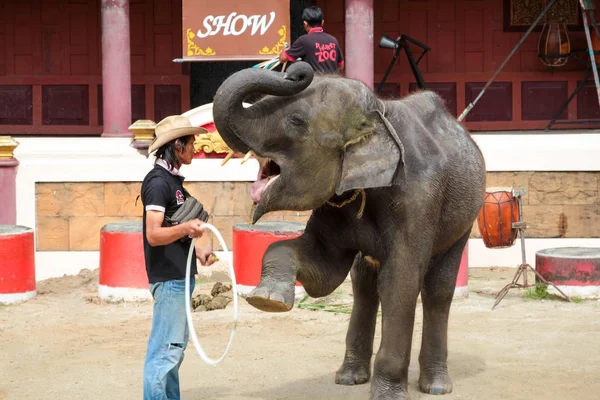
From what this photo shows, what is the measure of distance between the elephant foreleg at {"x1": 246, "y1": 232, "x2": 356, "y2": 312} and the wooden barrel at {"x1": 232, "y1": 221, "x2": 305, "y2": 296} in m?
3.59

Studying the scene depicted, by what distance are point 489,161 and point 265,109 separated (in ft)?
21.2

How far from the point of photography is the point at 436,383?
7.04 meters

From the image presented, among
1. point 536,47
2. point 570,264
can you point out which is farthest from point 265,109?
point 536,47

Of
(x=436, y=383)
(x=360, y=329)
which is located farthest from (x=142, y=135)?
(x=436, y=383)

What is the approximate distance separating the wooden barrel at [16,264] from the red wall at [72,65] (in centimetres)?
546

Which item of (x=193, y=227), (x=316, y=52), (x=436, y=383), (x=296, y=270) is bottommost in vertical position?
(x=436, y=383)

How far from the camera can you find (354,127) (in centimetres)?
609

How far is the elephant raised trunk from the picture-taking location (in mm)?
5625

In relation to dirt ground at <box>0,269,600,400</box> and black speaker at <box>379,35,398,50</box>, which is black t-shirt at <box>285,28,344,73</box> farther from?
black speaker at <box>379,35,398,50</box>

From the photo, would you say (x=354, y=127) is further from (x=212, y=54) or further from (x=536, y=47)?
(x=536, y=47)

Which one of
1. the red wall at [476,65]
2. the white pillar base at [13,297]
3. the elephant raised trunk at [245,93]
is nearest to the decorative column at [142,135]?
the white pillar base at [13,297]

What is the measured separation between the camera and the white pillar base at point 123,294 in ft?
34.2

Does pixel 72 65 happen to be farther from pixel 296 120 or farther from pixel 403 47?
pixel 296 120

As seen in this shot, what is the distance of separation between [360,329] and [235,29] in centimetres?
588
